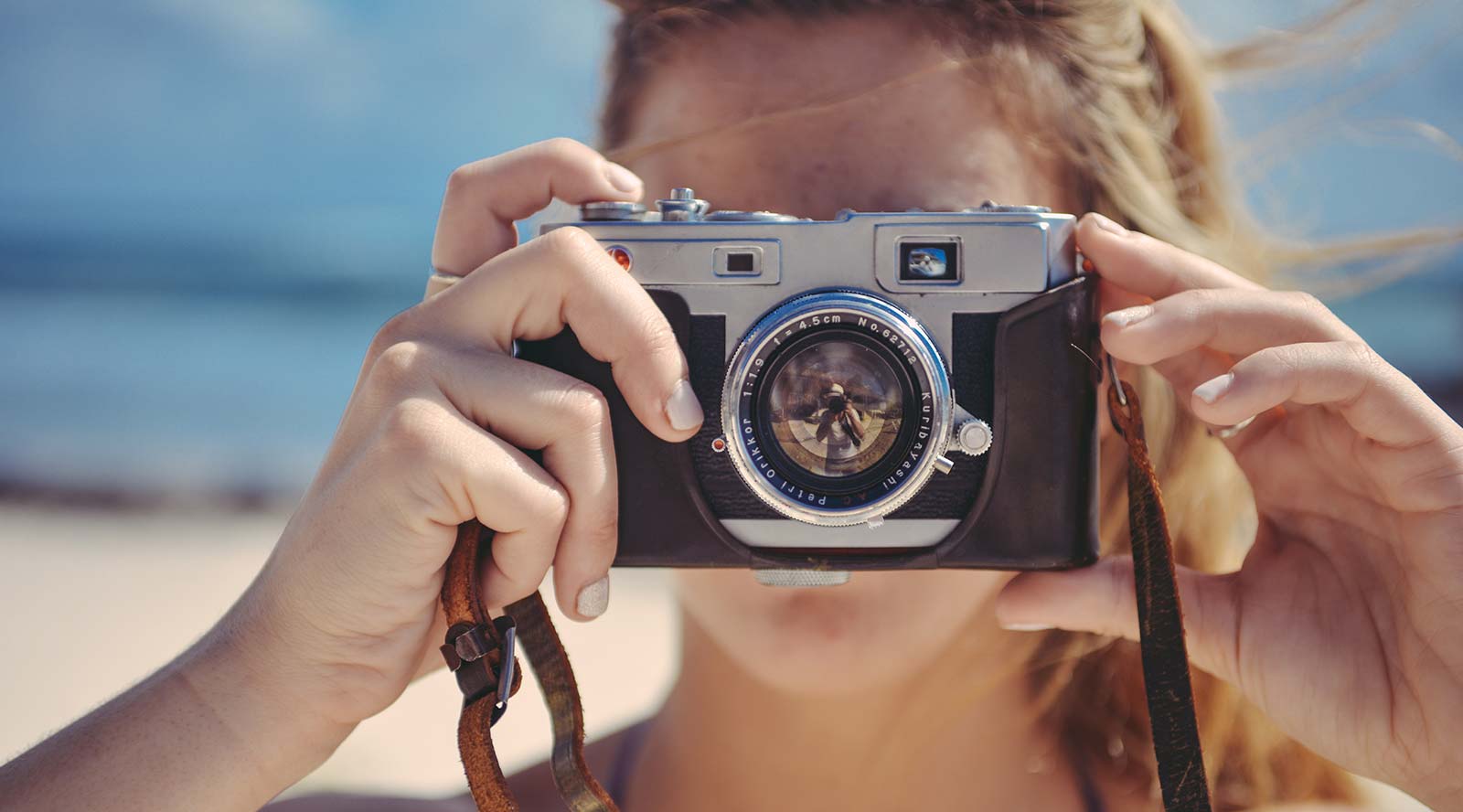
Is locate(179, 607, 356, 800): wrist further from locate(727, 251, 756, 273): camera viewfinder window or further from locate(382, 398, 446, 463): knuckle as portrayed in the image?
locate(727, 251, 756, 273): camera viewfinder window

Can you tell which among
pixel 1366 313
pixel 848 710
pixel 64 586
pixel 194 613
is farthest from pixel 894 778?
pixel 1366 313

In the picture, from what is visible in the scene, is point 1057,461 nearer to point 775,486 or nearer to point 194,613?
point 775,486

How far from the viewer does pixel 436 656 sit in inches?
57.3

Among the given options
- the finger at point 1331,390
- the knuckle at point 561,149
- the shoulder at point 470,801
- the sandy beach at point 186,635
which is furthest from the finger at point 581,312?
the sandy beach at point 186,635

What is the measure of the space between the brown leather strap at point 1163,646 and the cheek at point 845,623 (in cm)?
32

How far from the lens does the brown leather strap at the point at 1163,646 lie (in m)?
1.30

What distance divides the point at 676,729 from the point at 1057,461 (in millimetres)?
878

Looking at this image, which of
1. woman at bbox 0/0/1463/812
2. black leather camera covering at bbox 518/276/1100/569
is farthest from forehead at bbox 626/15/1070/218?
black leather camera covering at bbox 518/276/1100/569

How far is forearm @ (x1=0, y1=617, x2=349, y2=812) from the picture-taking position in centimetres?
117

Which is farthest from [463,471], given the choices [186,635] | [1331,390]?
[186,635]

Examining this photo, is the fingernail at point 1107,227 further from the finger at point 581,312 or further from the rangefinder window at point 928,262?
the finger at point 581,312

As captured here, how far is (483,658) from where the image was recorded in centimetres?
123

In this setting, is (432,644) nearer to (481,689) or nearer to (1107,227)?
(481,689)

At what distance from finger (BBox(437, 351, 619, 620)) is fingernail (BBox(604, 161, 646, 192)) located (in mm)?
316
